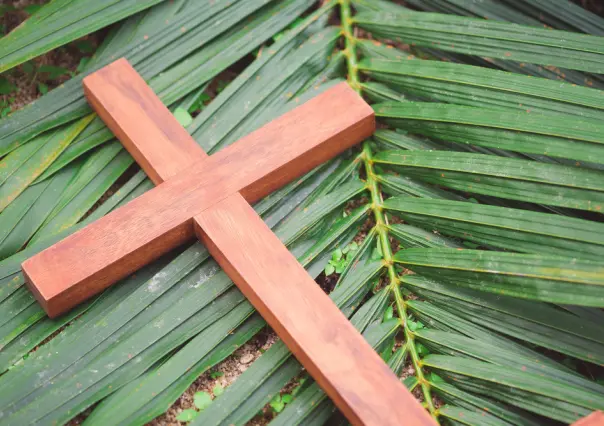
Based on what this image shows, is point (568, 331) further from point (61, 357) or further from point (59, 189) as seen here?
point (59, 189)

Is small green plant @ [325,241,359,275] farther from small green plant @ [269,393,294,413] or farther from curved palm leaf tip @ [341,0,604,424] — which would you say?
small green plant @ [269,393,294,413]

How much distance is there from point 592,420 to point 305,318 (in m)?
0.55

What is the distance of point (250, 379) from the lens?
136 centimetres

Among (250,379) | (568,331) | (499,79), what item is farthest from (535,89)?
(250,379)

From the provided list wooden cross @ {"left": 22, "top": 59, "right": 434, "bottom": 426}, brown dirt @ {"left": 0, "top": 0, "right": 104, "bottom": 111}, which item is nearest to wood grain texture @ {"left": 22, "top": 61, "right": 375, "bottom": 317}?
wooden cross @ {"left": 22, "top": 59, "right": 434, "bottom": 426}

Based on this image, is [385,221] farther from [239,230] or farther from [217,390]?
[217,390]

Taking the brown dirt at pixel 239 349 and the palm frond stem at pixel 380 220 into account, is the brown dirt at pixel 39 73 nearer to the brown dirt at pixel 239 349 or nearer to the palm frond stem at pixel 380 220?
the brown dirt at pixel 239 349

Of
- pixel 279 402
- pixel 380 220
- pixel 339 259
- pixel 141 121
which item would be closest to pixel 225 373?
pixel 279 402

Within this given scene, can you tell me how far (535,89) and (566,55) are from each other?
13 cm

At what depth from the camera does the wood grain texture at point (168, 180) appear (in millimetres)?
1401

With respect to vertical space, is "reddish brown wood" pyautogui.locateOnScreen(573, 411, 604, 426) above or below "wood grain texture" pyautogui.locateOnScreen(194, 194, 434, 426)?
below

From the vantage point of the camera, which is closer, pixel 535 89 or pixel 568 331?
pixel 568 331

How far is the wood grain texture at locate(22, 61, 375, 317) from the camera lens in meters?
1.40

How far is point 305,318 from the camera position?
1.34 m
